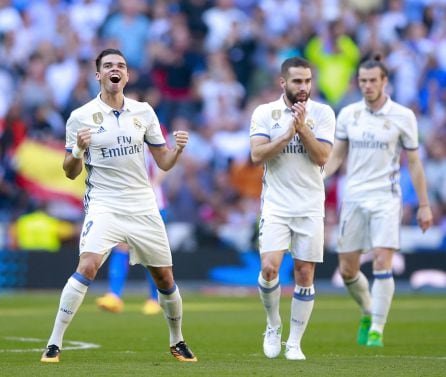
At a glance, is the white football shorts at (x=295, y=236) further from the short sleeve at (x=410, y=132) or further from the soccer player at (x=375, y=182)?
the short sleeve at (x=410, y=132)

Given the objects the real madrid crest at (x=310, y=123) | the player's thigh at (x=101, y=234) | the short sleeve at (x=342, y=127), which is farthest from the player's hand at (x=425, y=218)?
the player's thigh at (x=101, y=234)

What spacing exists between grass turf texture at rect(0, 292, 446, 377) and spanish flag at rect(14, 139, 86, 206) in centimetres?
273

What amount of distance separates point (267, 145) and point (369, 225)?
2.70 metres

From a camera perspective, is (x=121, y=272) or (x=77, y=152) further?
(x=121, y=272)

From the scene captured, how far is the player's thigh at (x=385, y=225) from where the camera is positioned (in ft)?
44.4

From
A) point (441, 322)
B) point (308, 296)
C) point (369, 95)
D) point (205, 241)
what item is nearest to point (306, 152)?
point (308, 296)

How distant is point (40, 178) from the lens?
23953 millimetres

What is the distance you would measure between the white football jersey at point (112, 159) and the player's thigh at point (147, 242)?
96 mm

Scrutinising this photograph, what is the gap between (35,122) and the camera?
80.0ft

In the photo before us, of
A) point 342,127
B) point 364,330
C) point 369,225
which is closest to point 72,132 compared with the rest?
point 342,127

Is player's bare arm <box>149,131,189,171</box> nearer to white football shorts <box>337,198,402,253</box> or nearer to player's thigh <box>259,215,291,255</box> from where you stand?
player's thigh <box>259,215,291,255</box>

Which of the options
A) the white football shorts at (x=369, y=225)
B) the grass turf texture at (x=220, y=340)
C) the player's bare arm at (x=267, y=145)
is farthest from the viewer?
the white football shorts at (x=369, y=225)

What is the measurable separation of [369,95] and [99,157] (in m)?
3.83

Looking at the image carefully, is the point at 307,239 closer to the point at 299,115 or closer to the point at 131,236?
the point at 299,115
